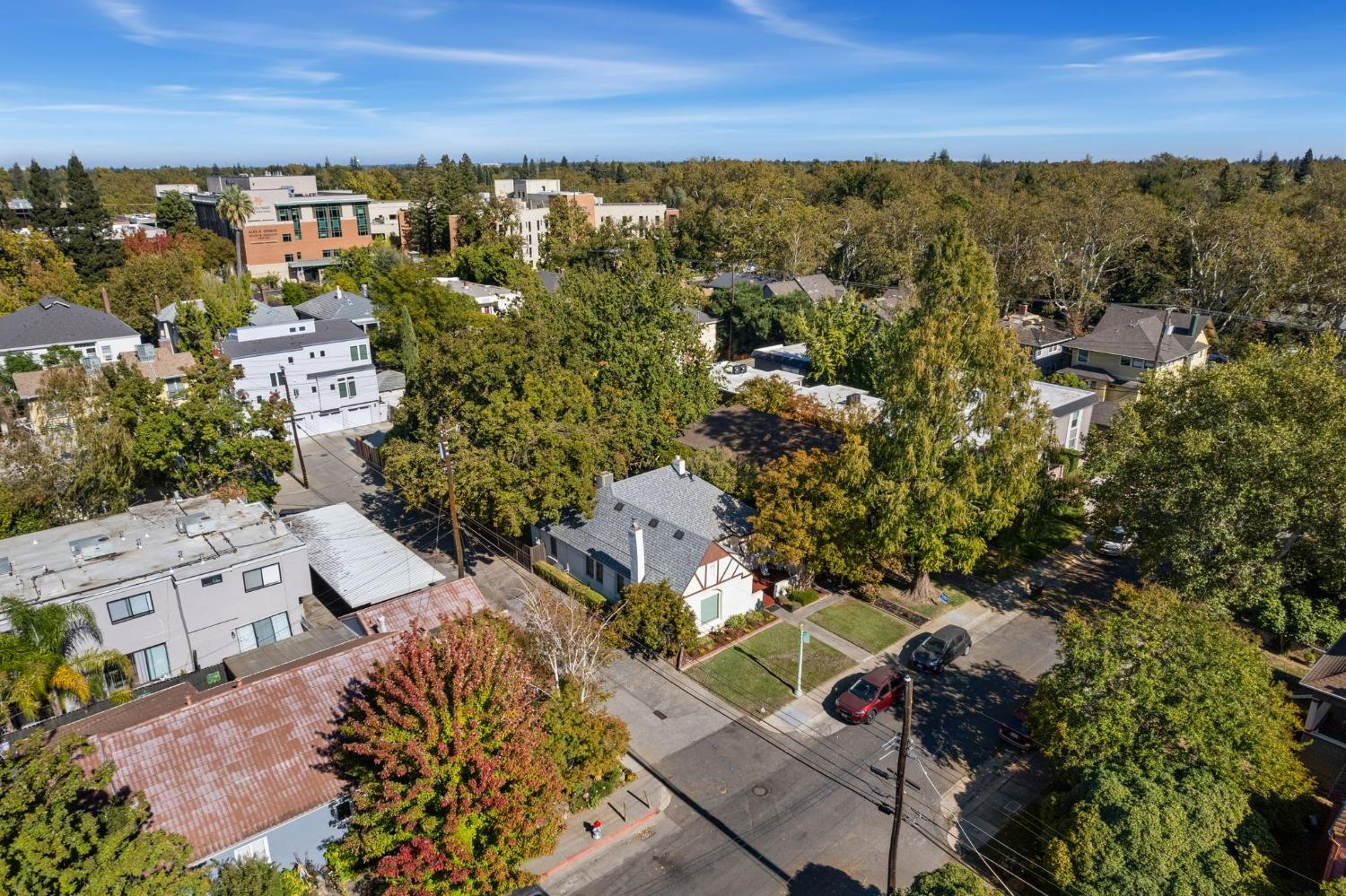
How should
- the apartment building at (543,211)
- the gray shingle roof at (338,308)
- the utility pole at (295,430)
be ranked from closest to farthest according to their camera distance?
the utility pole at (295,430) → the gray shingle roof at (338,308) → the apartment building at (543,211)

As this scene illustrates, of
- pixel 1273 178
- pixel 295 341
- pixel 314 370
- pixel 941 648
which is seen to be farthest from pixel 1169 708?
pixel 1273 178

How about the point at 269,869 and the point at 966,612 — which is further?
the point at 966,612

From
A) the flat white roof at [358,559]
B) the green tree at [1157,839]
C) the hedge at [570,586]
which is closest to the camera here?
the green tree at [1157,839]

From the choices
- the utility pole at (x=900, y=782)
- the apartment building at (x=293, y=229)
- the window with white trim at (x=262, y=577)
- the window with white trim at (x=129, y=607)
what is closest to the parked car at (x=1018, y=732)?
the utility pole at (x=900, y=782)

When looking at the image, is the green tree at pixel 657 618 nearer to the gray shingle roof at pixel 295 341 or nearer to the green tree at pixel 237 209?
the gray shingle roof at pixel 295 341

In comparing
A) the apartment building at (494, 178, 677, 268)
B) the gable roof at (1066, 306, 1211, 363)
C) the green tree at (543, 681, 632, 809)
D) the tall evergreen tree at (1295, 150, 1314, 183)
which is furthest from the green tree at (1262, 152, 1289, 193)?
the green tree at (543, 681, 632, 809)

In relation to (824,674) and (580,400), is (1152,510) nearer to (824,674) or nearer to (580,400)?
(824,674)

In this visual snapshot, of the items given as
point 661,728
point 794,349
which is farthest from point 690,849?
point 794,349
